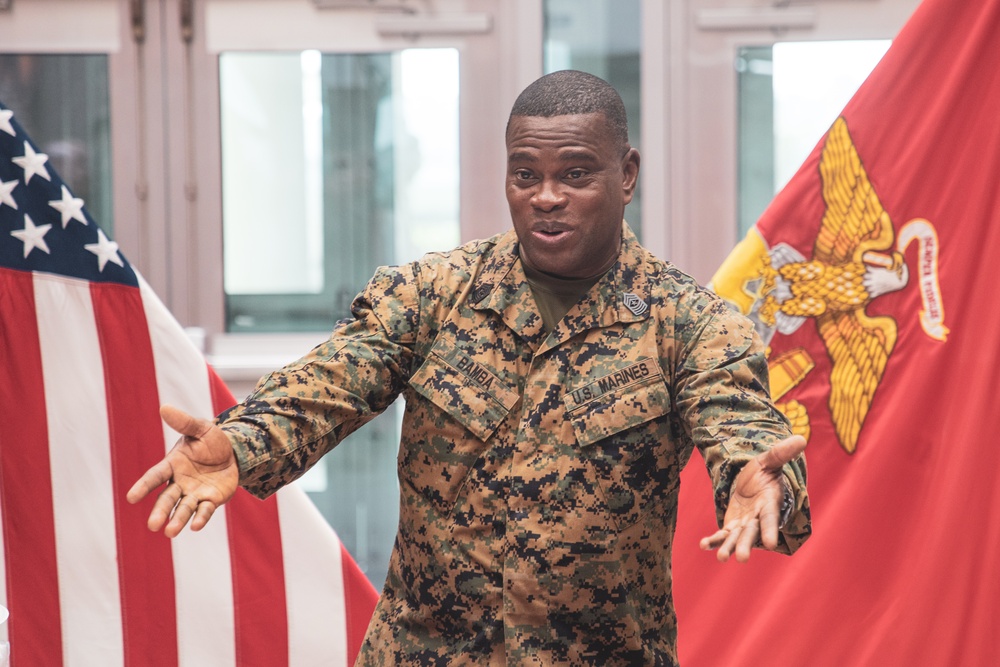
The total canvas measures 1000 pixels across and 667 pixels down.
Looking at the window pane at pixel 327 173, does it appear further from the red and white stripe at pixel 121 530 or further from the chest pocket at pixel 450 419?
the chest pocket at pixel 450 419

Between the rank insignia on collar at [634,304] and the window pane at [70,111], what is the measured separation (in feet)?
7.56

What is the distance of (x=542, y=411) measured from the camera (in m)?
1.54

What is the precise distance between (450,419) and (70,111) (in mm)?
2370

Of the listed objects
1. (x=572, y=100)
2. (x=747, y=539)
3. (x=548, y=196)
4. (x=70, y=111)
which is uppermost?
(x=70, y=111)

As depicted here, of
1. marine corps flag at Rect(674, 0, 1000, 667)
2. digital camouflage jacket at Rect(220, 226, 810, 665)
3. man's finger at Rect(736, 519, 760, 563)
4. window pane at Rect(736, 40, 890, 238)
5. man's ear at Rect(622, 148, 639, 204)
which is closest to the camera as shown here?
man's finger at Rect(736, 519, 760, 563)

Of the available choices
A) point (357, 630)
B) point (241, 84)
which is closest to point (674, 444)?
point (357, 630)

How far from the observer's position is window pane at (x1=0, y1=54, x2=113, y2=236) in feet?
11.2

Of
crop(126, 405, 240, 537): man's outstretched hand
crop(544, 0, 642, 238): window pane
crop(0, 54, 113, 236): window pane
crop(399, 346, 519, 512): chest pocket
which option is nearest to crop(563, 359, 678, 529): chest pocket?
crop(399, 346, 519, 512): chest pocket

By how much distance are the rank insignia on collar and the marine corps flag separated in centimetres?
104

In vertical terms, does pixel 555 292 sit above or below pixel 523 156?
below

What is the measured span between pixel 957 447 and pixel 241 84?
2212 millimetres

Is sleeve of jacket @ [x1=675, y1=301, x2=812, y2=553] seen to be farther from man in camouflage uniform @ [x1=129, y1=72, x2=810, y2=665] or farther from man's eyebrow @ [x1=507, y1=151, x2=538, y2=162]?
man's eyebrow @ [x1=507, y1=151, x2=538, y2=162]

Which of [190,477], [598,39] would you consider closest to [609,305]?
[190,477]

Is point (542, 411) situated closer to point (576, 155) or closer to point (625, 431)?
point (625, 431)
